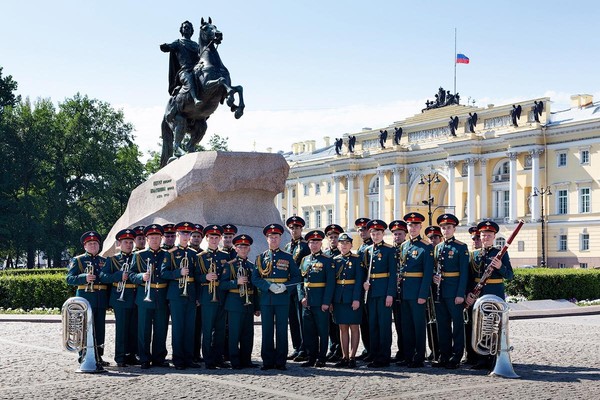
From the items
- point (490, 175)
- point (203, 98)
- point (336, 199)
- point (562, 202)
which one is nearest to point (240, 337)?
point (203, 98)

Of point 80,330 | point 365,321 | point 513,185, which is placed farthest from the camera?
point 513,185

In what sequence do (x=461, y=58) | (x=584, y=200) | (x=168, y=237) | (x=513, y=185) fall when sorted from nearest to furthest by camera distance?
(x=168, y=237) < (x=584, y=200) < (x=513, y=185) < (x=461, y=58)

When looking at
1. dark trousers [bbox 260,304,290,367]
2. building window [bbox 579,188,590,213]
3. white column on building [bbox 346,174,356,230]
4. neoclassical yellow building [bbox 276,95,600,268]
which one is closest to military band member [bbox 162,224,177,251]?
dark trousers [bbox 260,304,290,367]

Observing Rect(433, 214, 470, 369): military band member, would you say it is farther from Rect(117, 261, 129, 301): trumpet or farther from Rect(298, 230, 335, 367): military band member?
Rect(117, 261, 129, 301): trumpet

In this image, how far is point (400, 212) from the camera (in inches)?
2955

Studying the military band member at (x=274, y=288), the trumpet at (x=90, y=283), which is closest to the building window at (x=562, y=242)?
the military band member at (x=274, y=288)

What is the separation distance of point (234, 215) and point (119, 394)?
26.7ft

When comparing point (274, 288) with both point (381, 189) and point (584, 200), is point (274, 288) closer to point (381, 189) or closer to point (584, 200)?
point (584, 200)

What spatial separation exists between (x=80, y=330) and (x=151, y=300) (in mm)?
843

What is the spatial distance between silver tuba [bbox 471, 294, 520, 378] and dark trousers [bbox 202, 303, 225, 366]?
2.82 metres

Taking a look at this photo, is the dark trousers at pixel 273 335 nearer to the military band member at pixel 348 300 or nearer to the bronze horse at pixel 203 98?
the military band member at pixel 348 300

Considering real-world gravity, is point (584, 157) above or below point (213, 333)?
above

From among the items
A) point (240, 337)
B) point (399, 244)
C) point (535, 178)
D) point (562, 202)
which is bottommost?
point (240, 337)

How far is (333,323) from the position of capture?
431 inches
